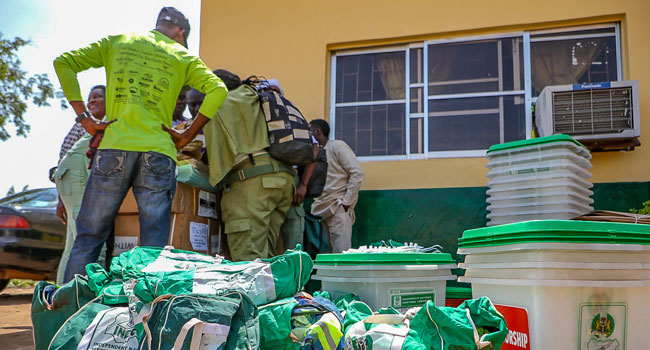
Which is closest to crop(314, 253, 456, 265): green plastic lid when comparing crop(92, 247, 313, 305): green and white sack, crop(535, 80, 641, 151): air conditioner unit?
crop(92, 247, 313, 305): green and white sack

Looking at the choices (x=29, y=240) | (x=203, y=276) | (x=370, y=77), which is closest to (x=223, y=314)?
(x=203, y=276)

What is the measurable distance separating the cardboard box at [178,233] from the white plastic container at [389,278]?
1301 mm

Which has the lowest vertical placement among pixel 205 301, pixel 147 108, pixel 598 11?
pixel 205 301

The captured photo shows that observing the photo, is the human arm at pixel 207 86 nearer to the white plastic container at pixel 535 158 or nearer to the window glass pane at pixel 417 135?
the white plastic container at pixel 535 158

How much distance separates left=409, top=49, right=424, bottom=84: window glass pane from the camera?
20.2 feet

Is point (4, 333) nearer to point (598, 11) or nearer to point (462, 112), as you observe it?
point (462, 112)

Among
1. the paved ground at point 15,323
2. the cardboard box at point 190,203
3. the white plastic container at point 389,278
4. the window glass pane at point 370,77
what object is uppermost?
the window glass pane at point 370,77

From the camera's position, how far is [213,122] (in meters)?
4.16

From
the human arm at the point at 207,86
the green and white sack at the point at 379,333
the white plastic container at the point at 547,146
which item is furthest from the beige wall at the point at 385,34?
the green and white sack at the point at 379,333

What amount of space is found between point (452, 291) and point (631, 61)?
3290 millimetres

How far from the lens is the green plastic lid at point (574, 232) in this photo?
248cm

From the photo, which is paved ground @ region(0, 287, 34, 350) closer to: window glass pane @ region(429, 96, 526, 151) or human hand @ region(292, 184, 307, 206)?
human hand @ region(292, 184, 307, 206)

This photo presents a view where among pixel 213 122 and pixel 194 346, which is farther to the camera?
pixel 213 122

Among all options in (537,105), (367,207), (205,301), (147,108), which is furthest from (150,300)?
(537,105)
